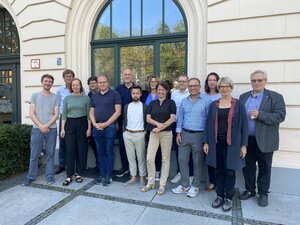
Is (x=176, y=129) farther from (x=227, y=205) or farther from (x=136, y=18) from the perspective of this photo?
→ (x=136, y=18)

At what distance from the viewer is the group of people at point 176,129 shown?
3.47 m

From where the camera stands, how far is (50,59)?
585cm

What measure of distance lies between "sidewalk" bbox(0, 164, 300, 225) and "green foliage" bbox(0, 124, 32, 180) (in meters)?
0.57

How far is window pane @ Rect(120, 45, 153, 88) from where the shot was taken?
5.43 meters

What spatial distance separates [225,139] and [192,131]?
1.86ft

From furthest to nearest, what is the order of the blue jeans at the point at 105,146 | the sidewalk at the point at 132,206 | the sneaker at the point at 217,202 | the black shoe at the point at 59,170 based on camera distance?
the black shoe at the point at 59,170, the blue jeans at the point at 105,146, the sneaker at the point at 217,202, the sidewalk at the point at 132,206

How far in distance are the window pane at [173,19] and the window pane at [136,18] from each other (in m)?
0.62

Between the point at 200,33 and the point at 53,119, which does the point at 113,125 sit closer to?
the point at 53,119

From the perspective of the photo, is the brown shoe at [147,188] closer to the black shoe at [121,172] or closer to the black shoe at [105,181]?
the black shoe at [105,181]

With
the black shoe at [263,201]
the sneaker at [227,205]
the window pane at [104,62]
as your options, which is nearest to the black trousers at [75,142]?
the window pane at [104,62]

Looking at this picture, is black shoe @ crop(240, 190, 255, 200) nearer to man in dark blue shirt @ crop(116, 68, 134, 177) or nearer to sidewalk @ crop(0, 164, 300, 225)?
sidewalk @ crop(0, 164, 300, 225)

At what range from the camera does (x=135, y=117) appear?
4.18 meters

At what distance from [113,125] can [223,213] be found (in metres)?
2.21

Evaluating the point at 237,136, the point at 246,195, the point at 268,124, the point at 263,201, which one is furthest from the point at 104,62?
the point at 263,201
